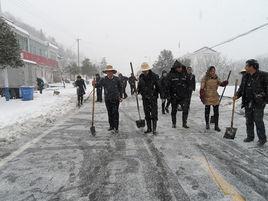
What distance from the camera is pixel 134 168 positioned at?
5516 mm

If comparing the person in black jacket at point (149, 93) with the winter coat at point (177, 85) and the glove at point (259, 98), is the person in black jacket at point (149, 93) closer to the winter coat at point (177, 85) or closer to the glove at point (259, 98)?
the winter coat at point (177, 85)

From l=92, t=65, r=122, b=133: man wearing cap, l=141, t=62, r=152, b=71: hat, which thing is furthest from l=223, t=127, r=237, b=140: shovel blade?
l=92, t=65, r=122, b=133: man wearing cap

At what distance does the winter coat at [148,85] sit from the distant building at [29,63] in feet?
74.7

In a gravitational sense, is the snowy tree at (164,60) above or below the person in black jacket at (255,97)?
above

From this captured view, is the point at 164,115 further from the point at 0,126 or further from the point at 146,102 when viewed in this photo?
the point at 0,126

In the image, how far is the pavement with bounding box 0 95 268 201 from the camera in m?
4.43

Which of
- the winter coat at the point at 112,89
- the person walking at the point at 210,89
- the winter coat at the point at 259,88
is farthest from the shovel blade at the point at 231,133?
the winter coat at the point at 112,89

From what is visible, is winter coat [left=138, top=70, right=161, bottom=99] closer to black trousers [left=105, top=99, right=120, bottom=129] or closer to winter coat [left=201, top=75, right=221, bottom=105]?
black trousers [left=105, top=99, right=120, bottom=129]

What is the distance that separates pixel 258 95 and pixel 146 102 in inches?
112

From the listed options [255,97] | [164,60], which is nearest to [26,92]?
[255,97]

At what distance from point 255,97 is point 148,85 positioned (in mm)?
2760

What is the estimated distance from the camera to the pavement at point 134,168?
4426 millimetres

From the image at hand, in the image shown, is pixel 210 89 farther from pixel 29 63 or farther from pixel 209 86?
pixel 29 63

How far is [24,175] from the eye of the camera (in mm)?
5297
